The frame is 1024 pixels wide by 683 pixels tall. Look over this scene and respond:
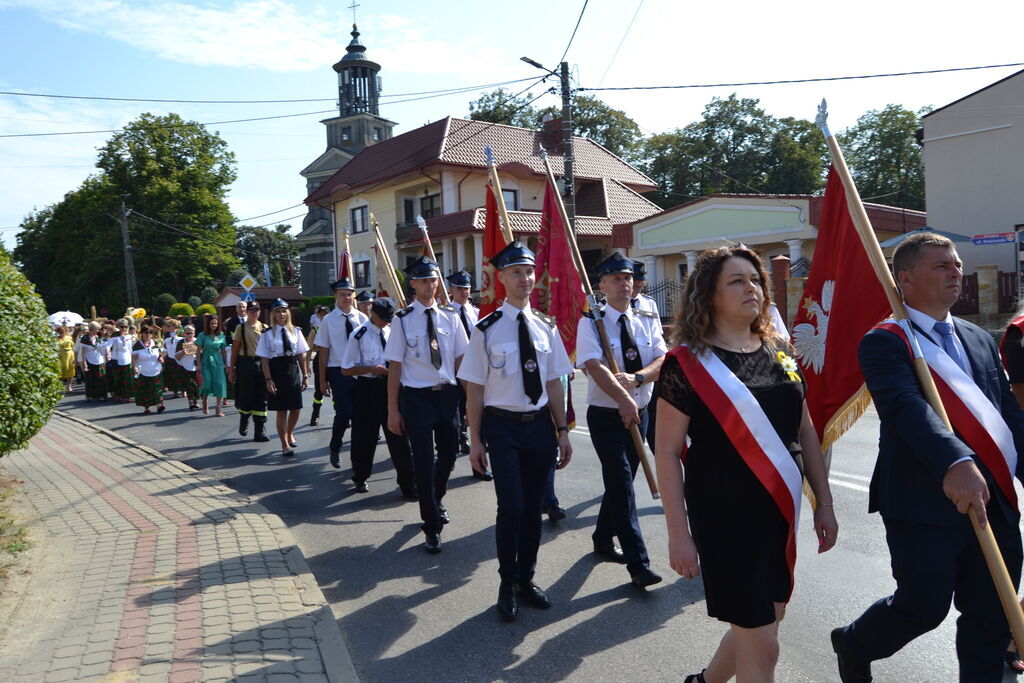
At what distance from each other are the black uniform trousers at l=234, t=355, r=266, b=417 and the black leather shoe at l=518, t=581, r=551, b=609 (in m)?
7.62

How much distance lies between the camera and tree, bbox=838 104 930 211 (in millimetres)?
54844

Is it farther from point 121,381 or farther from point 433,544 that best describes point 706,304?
point 121,381

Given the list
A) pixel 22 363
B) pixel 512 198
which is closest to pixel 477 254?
pixel 512 198

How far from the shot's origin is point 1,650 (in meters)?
4.23

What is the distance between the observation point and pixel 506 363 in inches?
195

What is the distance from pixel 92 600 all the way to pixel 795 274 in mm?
23437

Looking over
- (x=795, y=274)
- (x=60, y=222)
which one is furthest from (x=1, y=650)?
(x=60, y=222)

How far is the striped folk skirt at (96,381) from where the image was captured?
2033 cm

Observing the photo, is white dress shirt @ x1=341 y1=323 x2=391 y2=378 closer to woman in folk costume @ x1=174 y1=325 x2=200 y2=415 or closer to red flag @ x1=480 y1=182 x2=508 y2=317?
red flag @ x1=480 y1=182 x2=508 y2=317

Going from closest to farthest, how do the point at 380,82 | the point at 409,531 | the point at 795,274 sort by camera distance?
1. the point at 409,531
2. the point at 795,274
3. the point at 380,82

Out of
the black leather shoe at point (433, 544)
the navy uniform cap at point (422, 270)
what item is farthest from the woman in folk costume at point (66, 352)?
the black leather shoe at point (433, 544)

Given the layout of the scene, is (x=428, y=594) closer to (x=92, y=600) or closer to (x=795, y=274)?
(x=92, y=600)

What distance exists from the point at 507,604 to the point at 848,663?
1910 millimetres

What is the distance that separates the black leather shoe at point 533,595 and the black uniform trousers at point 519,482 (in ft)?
0.13
